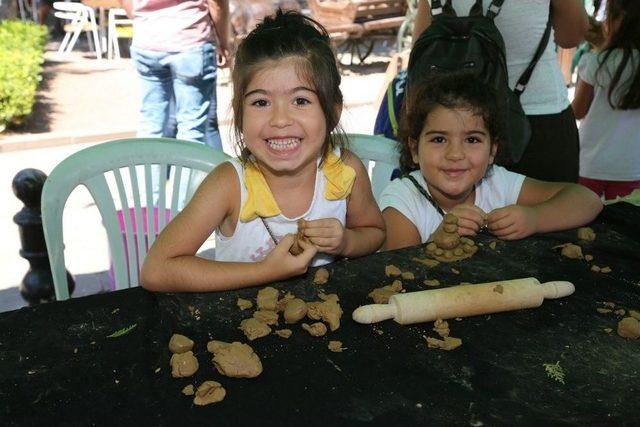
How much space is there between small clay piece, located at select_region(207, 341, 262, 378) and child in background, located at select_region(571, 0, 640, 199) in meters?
2.55

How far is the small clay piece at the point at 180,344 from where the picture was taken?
1150 mm

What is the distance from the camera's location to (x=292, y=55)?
5.30 feet

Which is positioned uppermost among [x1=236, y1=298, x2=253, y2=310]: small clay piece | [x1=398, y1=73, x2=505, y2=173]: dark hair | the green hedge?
[x1=398, y1=73, x2=505, y2=173]: dark hair

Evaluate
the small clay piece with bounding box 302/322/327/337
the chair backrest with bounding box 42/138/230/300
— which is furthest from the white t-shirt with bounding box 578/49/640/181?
the small clay piece with bounding box 302/322/327/337

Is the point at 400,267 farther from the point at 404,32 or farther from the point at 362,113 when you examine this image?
the point at 404,32

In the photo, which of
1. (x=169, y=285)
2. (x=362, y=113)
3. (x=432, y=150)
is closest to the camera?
(x=169, y=285)

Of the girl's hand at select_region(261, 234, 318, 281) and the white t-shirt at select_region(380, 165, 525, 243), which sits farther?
the white t-shirt at select_region(380, 165, 525, 243)

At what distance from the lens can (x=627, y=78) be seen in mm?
3049

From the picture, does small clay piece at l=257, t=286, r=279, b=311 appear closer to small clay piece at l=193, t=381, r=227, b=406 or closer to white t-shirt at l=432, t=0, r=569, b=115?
small clay piece at l=193, t=381, r=227, b=406

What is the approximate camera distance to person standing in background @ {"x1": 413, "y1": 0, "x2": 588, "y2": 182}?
2.37 meters

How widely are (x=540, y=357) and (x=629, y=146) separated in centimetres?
225

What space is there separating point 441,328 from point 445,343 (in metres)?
0.05

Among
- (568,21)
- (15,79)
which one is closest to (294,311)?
(568,21)

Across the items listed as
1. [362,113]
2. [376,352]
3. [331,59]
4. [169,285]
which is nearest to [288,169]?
[331,59]
